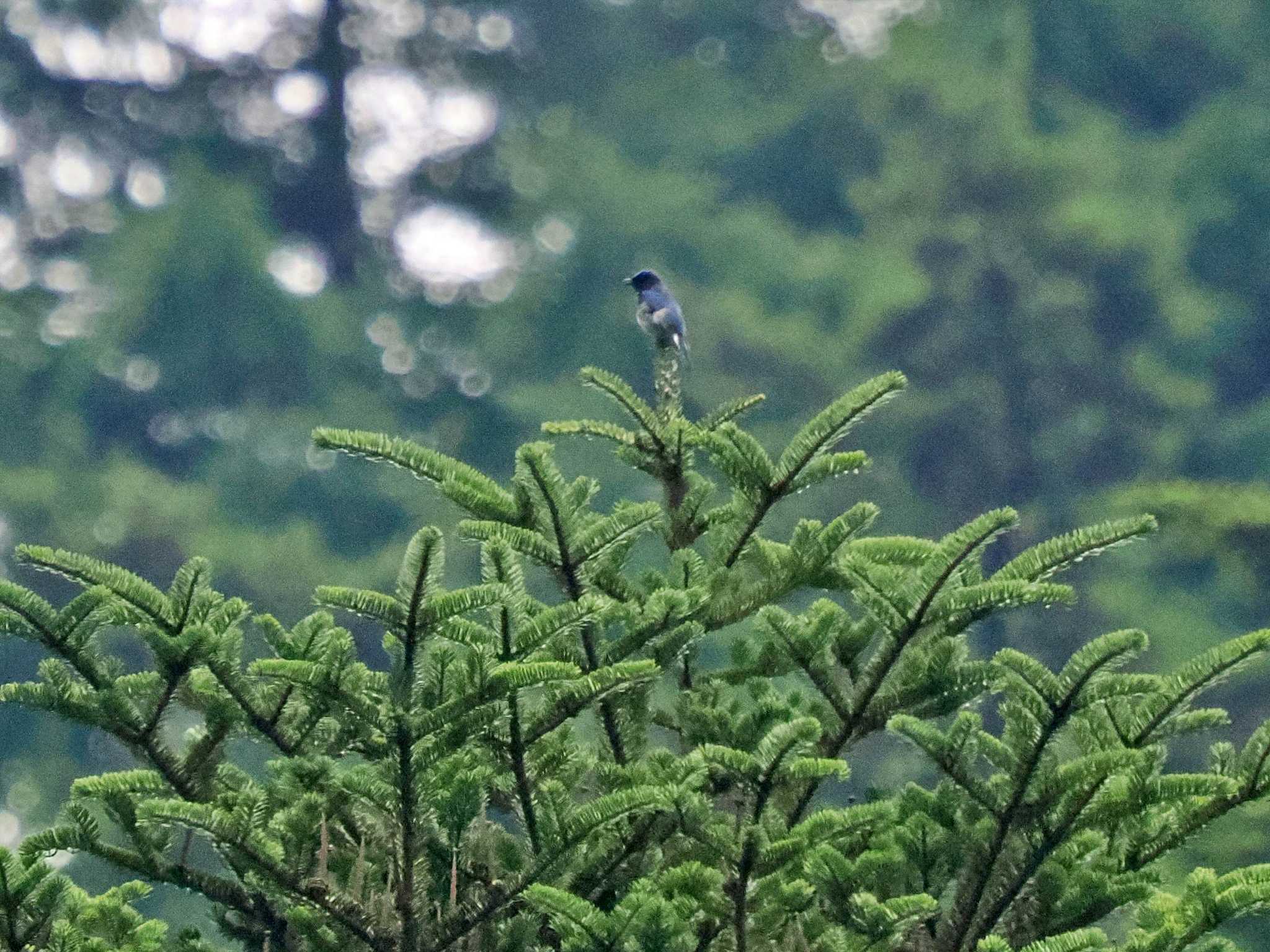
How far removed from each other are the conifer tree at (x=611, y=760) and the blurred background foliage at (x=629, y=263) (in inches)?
317

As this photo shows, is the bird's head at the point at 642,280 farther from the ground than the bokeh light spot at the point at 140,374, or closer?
closer

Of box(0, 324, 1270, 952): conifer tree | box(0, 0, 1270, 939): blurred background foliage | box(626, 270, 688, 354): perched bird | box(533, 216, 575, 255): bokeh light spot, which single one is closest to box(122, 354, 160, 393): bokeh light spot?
box(0, 0, 1270, 939): blurred background foliage

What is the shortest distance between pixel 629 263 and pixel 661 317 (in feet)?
31.7

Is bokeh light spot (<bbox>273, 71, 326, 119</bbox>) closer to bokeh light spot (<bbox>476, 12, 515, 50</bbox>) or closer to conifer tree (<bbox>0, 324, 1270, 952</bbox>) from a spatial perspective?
bokeh light spot (<bbox>476, 12, 515, 50</bbox>)

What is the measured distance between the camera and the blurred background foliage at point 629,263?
11.2m

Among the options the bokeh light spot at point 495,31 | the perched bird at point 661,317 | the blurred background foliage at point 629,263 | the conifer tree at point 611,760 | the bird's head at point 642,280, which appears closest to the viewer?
the conifer tree at point 611,760

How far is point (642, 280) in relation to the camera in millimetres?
4355

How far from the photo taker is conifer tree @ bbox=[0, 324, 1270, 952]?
1.96 metres

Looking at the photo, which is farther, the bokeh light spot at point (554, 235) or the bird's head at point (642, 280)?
the bokeh light spot at point (554, 235)

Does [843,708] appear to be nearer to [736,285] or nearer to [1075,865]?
[1075,865]

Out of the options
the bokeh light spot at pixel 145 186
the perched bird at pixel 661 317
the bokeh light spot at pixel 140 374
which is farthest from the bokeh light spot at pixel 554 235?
the perched bird at pixel 661 317

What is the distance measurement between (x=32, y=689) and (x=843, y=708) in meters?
1.15

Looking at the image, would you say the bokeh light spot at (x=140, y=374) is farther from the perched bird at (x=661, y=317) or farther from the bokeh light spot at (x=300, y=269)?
the perched bird at (x=661, y=317)

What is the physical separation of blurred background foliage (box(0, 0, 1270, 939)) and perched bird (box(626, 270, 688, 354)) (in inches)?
281
